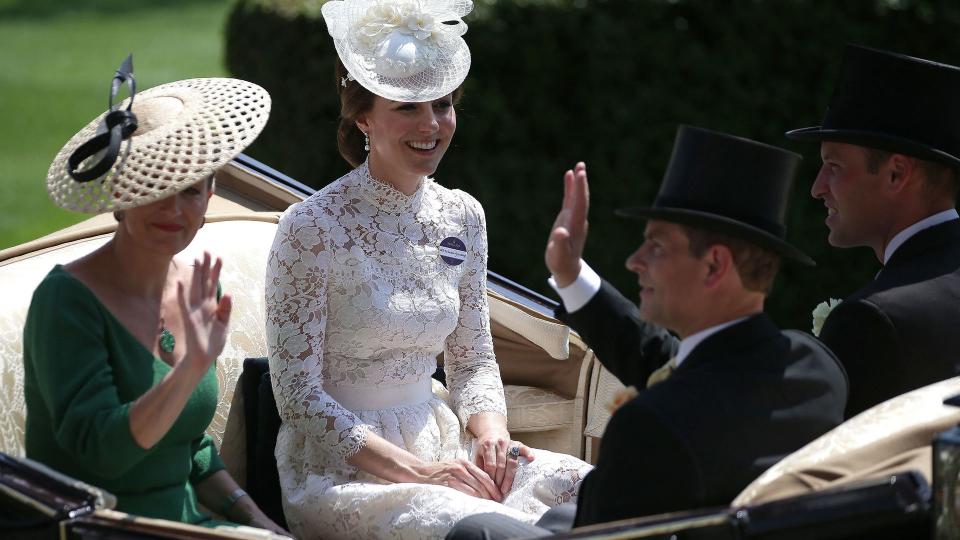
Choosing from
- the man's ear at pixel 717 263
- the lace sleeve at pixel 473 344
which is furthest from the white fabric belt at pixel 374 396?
the man's ear at pixel 717 263

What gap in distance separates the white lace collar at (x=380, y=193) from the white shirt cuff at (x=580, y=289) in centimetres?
70

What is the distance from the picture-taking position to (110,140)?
276cm

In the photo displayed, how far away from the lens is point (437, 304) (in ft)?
11.4

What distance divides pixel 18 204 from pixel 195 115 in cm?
855

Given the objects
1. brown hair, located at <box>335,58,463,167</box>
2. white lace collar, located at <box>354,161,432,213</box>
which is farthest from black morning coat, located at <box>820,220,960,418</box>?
brown hair, located at <box>335,58,463,167</box>

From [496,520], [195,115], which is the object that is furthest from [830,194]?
[195,115]

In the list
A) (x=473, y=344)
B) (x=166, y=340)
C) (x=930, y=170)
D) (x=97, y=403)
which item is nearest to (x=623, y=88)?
(x=473, y=344)

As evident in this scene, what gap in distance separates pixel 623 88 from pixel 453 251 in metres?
3.76

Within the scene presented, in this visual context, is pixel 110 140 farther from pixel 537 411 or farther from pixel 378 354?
pixel 537 411

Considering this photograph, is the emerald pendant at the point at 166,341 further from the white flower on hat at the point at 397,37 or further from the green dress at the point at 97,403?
the white flower on hat at the point at 397,37

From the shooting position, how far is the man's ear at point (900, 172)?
126 inches

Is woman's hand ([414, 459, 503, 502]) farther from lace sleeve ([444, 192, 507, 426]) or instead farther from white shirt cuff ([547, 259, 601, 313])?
white shirt cuff ([547, 259, 601, 313])

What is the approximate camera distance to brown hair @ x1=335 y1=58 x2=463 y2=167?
3469mm

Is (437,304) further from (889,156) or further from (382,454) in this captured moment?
(889,156)
